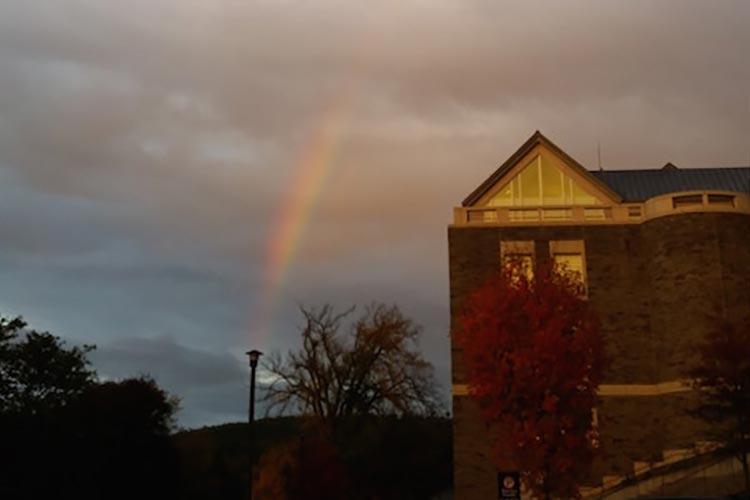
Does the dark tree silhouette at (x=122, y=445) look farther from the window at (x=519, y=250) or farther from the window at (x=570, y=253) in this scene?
the window at (x=570, y=253)

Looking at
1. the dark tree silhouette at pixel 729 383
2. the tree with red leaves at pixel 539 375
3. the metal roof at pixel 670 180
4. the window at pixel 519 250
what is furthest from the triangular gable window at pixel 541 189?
the tree with red leaves at pixel 539 375

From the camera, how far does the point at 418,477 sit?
58.8 m

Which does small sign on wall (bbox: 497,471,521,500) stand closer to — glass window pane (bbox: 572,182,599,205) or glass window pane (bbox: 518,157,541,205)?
glass window pane (bbox: 518,157,541,205)


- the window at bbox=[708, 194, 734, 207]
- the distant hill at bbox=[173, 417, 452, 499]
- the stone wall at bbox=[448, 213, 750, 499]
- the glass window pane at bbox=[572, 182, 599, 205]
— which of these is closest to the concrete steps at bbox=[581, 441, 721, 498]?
the stone wall at bbox=[448, 213, 750, 499]

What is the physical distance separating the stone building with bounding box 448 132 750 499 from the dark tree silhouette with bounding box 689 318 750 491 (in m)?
3.72

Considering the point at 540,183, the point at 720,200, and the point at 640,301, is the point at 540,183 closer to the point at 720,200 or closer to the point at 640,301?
the point at 640,301

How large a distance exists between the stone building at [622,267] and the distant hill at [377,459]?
17.2 m

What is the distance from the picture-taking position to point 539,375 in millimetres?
29469

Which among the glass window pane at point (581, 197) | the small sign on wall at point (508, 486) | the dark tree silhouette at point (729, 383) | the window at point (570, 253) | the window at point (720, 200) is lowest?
the small sign on wall at point (508, 486)

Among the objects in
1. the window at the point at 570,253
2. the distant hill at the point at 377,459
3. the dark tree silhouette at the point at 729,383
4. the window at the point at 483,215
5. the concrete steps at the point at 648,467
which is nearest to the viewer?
the dark tree silhouette at the point at 729,383

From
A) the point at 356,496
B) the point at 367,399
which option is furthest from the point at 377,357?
the point at 356,496

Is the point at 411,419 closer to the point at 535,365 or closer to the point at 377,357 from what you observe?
the point at 377,357

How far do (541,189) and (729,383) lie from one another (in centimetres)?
1491

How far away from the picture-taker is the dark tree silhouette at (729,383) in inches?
1171
